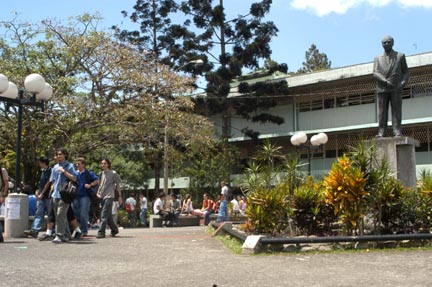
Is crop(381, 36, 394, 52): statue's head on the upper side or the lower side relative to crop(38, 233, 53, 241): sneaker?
upper

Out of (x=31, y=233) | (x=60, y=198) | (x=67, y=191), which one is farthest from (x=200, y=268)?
(x=31, y=233)

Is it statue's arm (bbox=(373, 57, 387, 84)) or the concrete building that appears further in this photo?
the concrete building

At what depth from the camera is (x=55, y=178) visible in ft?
32.8

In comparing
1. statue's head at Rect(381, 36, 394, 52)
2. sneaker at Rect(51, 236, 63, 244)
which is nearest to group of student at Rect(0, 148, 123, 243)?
sneaker at Rect(51, 236, 63, 244)

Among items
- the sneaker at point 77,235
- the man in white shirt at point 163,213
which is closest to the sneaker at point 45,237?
the sneaker at point 77,235

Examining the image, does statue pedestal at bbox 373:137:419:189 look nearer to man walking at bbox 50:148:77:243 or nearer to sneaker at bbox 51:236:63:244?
man walking at bbox 50:148:77:243

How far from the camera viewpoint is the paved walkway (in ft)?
18.6

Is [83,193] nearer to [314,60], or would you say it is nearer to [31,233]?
[31,233]

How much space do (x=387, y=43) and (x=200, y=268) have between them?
736 cm

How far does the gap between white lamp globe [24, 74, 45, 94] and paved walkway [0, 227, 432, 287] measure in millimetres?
5049

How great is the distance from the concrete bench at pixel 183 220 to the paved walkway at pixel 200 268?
1405 cm

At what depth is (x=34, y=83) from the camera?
12.7m

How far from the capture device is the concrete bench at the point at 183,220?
2297 centimetres

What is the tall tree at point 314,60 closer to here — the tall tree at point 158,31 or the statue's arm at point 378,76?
the tall tree at point 158,31
